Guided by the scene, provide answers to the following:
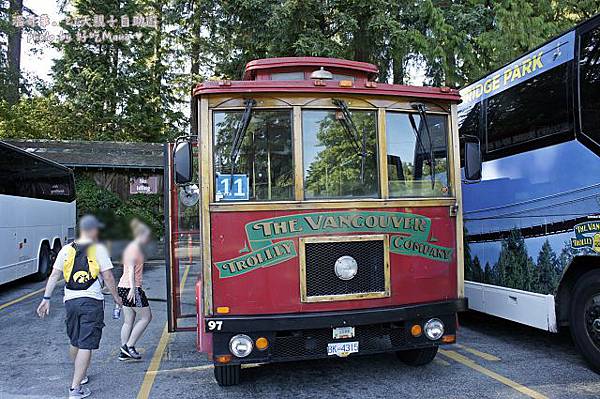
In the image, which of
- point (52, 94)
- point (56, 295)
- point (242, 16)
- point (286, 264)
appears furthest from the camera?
point (52, 94)

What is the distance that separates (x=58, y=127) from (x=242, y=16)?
47.3 feet

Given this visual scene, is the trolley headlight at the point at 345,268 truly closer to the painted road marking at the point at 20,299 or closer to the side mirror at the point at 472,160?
the side mirror at the point at 472,160

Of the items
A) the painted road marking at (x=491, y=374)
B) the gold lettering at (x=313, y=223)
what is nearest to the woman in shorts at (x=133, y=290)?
the gold lettering at (x=313, y=223)

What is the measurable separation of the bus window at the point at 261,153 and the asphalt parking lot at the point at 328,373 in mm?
1927

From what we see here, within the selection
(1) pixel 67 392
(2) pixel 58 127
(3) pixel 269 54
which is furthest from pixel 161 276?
(2) pixel 58 127

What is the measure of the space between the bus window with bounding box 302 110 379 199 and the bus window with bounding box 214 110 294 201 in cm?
18

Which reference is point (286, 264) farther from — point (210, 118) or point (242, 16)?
point (242, 16)

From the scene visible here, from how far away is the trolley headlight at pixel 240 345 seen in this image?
459 centimetres

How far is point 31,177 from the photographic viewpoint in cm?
1278

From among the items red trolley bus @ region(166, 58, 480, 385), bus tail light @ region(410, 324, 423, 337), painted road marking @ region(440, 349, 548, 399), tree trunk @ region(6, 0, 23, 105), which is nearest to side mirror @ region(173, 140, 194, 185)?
red trolley bus @ region(166, 58, 480, 385)

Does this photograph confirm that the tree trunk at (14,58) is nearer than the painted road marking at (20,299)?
No

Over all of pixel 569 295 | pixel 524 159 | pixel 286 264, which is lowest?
pixel 569 295

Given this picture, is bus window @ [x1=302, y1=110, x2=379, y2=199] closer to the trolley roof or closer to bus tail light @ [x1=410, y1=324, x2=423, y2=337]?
the trolley roof

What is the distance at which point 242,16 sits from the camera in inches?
621
